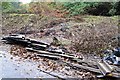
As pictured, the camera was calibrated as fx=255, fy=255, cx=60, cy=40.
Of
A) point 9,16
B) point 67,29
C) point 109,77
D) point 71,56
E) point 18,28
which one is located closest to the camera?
point 109,77

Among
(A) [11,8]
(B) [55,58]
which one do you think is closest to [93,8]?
(A) [11,8]

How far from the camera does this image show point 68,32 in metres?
10.0

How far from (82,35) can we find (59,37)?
87cm

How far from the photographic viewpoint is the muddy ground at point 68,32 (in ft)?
24.8

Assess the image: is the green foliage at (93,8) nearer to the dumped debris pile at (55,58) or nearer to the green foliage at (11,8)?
the green foliage at (11,8)

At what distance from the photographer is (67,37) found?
965 cm

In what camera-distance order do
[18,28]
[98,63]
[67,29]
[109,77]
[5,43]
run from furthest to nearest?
[18,28], [67,29], [5,43], [98,63], [109,77]

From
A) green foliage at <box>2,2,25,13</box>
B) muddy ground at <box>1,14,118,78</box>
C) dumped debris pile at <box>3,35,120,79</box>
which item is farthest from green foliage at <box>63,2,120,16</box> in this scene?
dumped debris pile at <box>3,35,120,79</box>

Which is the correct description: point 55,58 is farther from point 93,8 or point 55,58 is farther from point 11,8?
point 11,8

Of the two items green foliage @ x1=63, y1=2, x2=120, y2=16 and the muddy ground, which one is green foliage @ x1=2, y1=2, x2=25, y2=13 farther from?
green foliage @ x1=63, y1=2, x2=120, y2=16

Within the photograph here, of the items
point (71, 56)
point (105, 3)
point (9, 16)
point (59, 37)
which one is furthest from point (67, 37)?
point (9, 16)

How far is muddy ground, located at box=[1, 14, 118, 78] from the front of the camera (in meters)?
7.55

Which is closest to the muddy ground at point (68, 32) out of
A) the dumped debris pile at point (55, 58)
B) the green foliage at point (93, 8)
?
the dumped debris pile at point (55, 58)

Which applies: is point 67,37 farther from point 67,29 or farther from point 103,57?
point 103,57
